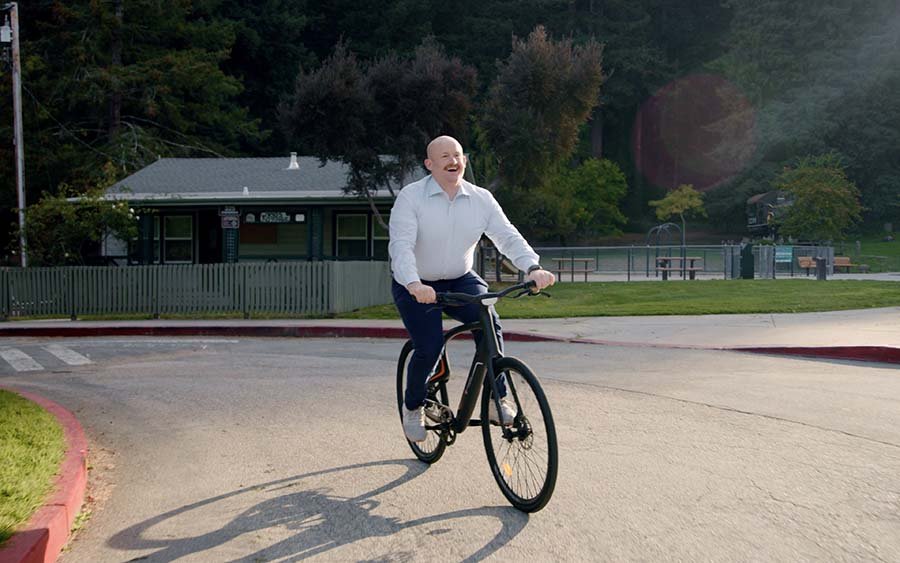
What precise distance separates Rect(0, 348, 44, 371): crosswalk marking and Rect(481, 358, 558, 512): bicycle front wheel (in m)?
8.61

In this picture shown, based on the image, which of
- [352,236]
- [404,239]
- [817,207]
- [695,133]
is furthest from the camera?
[695,133]

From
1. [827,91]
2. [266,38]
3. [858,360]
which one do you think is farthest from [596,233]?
[858,360]

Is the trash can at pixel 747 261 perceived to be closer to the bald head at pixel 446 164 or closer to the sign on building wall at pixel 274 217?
the sign on building wall at pixel 274 217

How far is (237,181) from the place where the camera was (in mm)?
31578

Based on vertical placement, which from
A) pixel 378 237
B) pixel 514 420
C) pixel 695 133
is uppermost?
pixel 695 133

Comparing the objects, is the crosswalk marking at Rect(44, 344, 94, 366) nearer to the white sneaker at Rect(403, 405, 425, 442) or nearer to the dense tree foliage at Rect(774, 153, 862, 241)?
the white sneaker at Rect(403, 405, 425, 442)

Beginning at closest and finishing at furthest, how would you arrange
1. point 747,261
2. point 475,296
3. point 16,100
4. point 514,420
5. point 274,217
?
point 514,420
point 475,296
point 16,100
point 274,217
point 747,261

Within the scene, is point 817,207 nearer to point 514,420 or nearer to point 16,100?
point 16,100

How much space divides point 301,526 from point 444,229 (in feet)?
6.00

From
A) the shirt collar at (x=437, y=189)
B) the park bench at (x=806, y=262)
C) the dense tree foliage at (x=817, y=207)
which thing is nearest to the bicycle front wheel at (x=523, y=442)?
the shirt collar at (x=437, y=189)

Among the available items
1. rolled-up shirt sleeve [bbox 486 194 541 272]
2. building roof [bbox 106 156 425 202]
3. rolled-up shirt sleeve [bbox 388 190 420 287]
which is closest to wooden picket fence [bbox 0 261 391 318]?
building roof [bbox 106 156 425 202]

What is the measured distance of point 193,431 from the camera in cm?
752

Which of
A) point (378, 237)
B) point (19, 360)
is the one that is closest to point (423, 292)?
point (19, 360)

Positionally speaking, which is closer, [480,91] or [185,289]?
[185,289]
